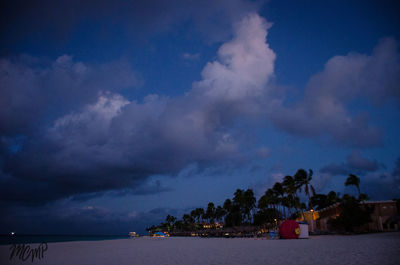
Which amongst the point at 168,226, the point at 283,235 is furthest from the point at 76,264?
the point at 168,226

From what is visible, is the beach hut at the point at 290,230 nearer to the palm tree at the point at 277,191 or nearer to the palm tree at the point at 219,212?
the palm tree at the point at 277,191

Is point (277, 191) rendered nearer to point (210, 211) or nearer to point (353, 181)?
point (353, 181)

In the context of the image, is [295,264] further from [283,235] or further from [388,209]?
[388,209]

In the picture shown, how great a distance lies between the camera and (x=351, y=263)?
369 inches

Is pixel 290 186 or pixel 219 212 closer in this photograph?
pixel 290 186

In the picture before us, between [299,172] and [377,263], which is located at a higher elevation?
[299,172]

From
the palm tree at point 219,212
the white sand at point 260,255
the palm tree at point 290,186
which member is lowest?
the palm tree at point 219,212

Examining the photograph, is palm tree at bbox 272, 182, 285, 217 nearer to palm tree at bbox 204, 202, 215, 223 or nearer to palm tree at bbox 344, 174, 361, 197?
palm tree at bbox 344, 174, 361, 197

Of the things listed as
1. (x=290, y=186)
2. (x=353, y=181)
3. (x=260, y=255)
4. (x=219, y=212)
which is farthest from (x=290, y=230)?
(x=219, y=212)

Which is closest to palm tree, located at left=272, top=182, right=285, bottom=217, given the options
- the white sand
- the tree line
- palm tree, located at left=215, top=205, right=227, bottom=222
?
the tree line

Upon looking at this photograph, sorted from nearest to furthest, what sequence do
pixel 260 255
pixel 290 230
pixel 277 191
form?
pixel 260 255 < pixel 290 230 < pixel 277 191

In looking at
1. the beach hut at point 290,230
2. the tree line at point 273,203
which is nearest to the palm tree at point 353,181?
the tree line at point 273,203

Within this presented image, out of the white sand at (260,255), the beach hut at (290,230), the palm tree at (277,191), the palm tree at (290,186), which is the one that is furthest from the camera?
the palm tree at (277,191)

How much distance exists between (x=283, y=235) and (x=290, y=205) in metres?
51.3
